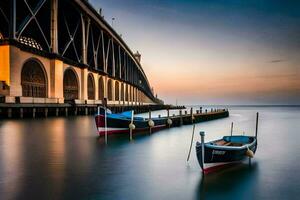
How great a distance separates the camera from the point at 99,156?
49.5 feet

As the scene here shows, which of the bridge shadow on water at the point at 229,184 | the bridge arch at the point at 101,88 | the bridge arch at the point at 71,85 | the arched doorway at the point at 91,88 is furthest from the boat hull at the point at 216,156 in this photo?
the bridge arch at the point at 101,88

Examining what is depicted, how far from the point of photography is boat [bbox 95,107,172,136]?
24.0 metres

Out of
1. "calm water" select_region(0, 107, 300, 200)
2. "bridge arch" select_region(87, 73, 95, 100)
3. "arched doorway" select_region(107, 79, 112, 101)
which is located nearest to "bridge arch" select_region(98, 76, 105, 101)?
"bridge arch" select_region(87, 73, 95, 100)

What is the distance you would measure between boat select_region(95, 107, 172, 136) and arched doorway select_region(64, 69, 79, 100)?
34.1 meters

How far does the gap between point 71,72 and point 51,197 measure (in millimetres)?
52436

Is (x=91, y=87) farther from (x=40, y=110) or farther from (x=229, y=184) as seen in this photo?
(x=229, y=184)

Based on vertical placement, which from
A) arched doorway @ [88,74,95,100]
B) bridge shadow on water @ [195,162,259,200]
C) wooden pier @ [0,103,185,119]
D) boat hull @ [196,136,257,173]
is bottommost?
bridge shadow on water @ [195,162,259,200]

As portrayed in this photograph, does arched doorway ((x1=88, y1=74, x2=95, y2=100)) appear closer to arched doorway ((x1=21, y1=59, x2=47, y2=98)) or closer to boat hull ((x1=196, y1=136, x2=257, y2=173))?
arched doorway ((x1=21, y1=59, x2=47, y2=98))

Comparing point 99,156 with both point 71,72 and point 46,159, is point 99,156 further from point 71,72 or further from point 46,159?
point 71,72

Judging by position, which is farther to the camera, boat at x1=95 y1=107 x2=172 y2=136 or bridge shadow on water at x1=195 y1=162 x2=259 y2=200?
boat at x1=95 y1=107 x2=172 y2=136

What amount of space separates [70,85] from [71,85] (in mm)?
235

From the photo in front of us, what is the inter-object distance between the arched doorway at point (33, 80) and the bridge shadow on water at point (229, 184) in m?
39.2

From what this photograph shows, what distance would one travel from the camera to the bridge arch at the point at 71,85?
57.8 meters

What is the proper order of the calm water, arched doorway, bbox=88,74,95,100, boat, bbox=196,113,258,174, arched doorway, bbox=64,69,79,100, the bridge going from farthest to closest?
arched doorway, bbox=88,74,95,100
arched doorway, bbox=64,69,79,100
the bridge
boat, bbox=196,113,258,174
the calm water
